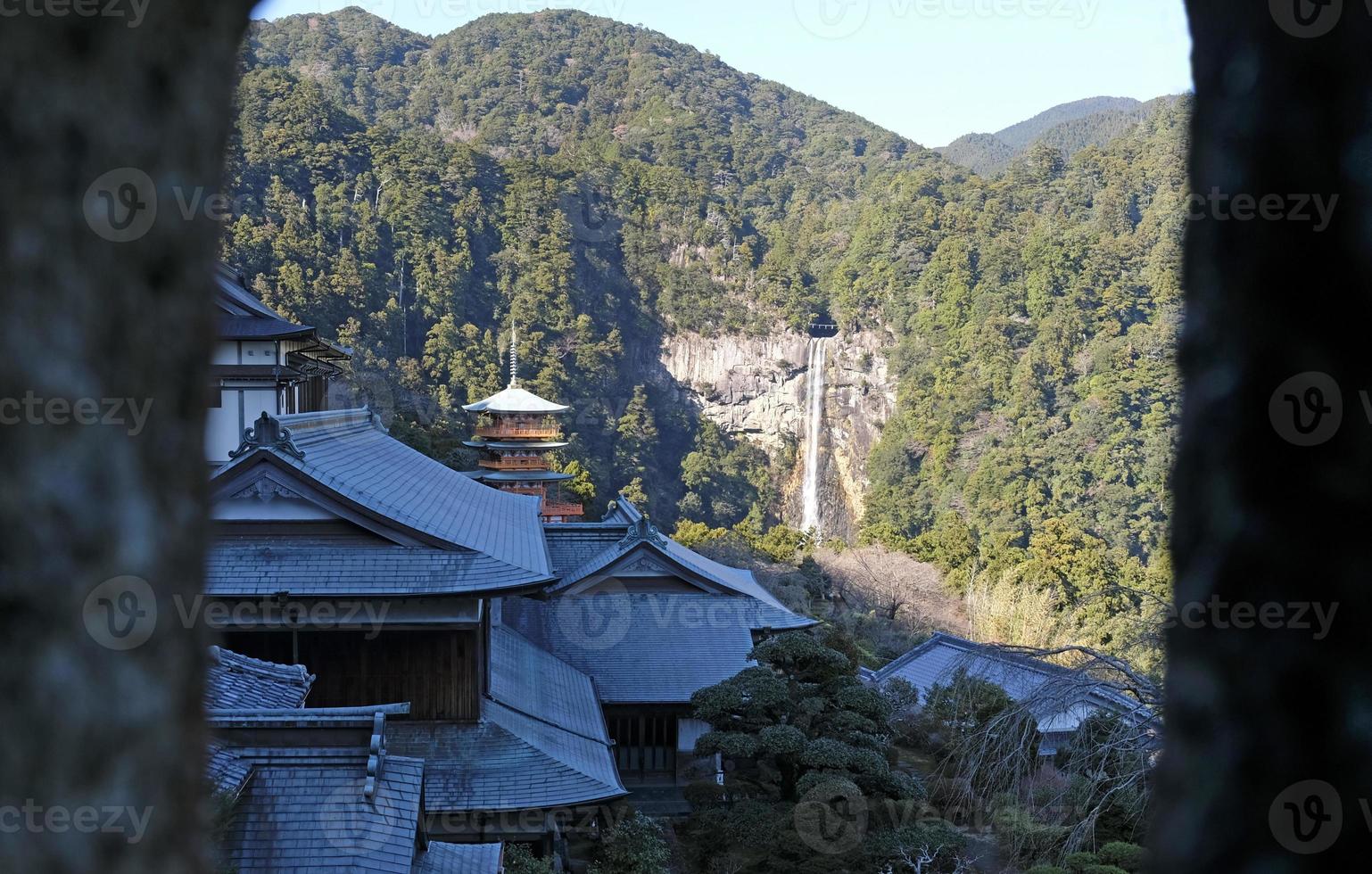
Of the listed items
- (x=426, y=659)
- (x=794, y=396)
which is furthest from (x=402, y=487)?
(x=794, y=396)

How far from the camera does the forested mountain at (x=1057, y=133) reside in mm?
73812

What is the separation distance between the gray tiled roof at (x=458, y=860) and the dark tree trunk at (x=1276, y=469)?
18.0 feet

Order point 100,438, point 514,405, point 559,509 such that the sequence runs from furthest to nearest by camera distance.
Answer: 1. point 514,405
2. point 559,509
3. point 100,438

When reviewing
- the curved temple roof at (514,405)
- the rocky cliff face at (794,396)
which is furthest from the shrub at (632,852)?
the rocky cliff face at (794,396)

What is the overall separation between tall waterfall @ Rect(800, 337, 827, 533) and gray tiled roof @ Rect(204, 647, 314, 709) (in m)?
41.5

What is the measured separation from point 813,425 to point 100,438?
48564 mm

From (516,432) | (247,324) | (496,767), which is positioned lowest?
(496,767)

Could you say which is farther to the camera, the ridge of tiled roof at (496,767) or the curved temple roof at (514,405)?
the curved temple roof at (514,405)

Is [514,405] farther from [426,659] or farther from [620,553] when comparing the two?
[426,659]

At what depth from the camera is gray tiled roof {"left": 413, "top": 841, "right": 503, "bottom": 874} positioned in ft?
18.3

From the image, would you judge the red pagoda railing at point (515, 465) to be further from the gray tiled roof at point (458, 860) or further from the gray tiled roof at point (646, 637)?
the gray tiled roof at point (458, 860)

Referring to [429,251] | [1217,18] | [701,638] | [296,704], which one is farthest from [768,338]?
[1217,18]

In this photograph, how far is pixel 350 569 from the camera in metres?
8.05

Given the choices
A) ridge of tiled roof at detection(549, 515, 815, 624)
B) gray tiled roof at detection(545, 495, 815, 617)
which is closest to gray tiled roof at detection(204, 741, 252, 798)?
ridge of tiled roof at detection(549, 515, 815, 624)
